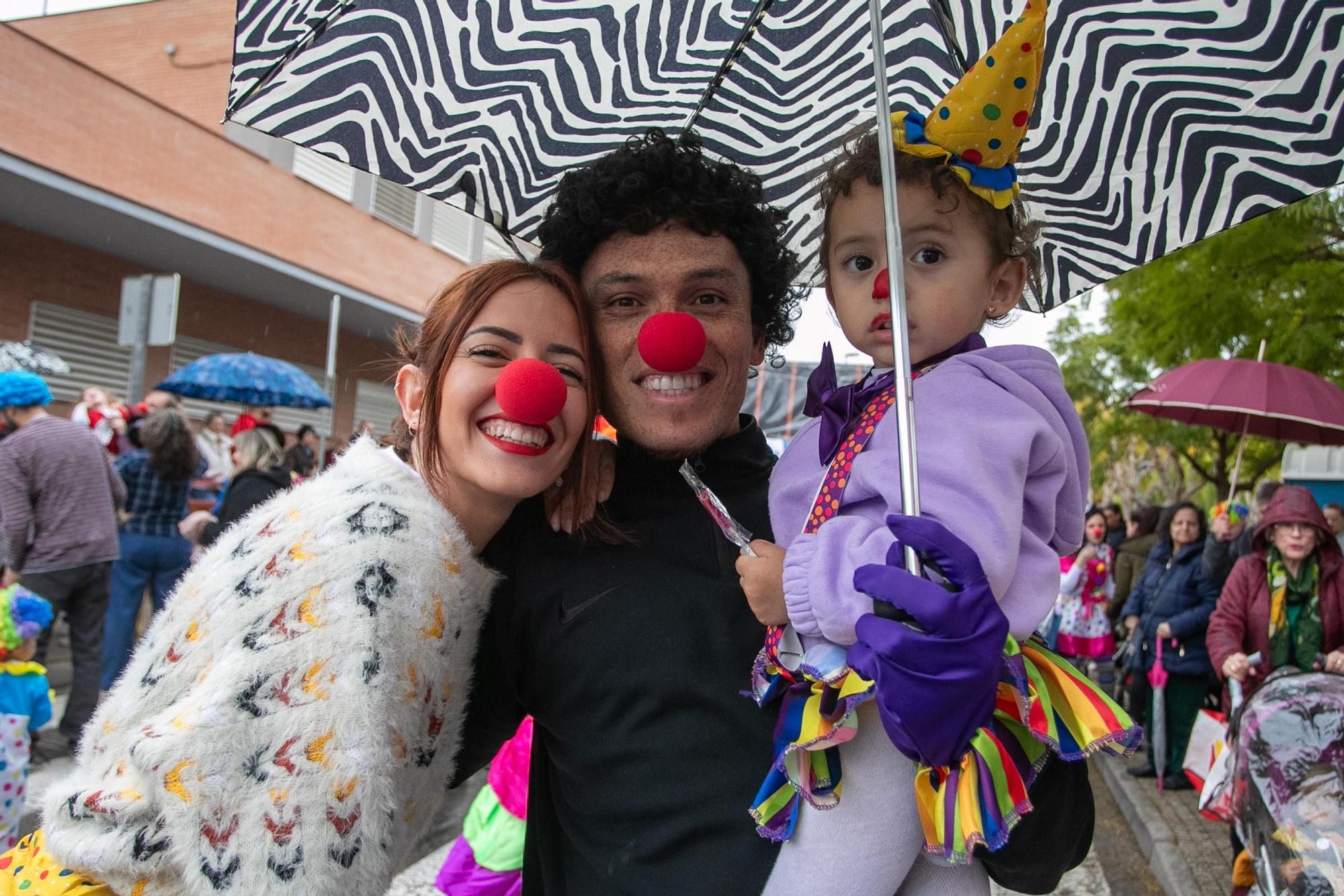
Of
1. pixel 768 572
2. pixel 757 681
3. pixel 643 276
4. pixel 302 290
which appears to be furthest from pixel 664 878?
pixel 302 290

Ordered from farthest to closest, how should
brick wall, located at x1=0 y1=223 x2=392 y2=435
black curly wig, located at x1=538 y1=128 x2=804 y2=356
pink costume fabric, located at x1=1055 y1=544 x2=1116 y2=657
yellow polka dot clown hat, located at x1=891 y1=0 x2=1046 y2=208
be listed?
brick wall, located at x1=0 y1=223 x2=392 y2=435
pink costume fabric, located at x1=1055 y1=544 x2=1116 y2=657
black curly wig, located at x1=538 y1=128 x2=804 y2=356
yellow polka dot clown hat, located at x1=891 y1=0 x2=1046 y2=208

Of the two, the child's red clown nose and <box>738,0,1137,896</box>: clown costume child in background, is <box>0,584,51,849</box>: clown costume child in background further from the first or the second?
the child's red clown nose

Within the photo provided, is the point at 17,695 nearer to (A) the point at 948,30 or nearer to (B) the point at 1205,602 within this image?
(A) the point at 948,30

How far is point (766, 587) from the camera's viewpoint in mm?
1394

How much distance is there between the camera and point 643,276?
1841 mm

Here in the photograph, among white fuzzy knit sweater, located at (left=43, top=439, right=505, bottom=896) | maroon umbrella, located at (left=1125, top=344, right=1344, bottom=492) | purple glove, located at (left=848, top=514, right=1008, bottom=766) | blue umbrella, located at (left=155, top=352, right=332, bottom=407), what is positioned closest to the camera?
purple glove, located at (left=848, top=514, right=1008, bottom=766)

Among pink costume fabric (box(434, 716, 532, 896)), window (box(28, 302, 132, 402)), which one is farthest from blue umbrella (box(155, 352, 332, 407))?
pink costume fabric (box(434, 716, 532, 896))

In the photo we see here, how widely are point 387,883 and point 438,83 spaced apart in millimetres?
1424

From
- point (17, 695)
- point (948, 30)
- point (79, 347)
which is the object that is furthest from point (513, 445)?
point (79, 347)

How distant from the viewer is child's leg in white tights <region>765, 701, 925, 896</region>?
1.34 metres

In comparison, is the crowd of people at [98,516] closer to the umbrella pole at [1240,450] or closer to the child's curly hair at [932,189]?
the child's curly hair at [932,189]

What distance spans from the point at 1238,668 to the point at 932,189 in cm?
412

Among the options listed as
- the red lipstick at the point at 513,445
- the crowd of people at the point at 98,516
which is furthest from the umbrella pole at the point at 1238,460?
the crowd of people at the point at 98,516

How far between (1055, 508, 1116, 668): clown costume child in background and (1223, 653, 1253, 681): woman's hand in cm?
349
